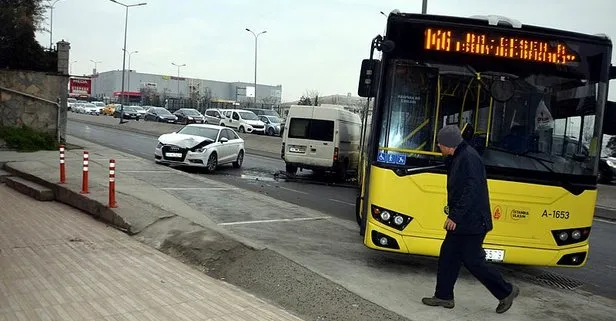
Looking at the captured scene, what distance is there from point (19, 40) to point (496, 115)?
59.0 feet

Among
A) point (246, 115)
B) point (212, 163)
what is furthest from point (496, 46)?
point (246, 115)

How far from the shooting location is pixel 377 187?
613cm

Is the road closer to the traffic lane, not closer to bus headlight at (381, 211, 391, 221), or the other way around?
the traffic lane

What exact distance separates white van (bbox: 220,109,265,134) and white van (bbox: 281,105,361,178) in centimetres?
2154

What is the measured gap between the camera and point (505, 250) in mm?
5973

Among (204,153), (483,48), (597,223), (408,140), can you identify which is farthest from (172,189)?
(597,223)

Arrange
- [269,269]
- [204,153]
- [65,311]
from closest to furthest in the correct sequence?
1. [65,311]
2. [269,269]
3. [204,153]

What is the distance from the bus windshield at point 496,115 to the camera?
6105 millimetres

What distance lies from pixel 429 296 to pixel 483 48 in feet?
9.54

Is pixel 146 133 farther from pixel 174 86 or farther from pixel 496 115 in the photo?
pixel 174 86

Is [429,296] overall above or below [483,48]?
below

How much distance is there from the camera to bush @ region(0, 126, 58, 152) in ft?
56.8

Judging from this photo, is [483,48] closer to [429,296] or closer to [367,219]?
[367,219]

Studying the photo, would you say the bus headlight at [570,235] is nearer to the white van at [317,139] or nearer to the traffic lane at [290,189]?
the traffic lane at [290,189]
